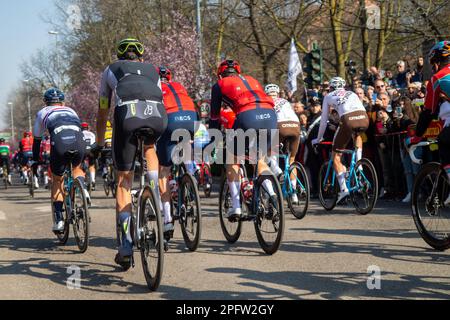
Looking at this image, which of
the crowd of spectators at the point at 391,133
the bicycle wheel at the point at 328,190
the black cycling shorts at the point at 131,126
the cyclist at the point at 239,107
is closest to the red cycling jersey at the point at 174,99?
the cyclist at the point at 239,107

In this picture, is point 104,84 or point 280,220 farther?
point 280,220

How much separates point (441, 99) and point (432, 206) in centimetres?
108

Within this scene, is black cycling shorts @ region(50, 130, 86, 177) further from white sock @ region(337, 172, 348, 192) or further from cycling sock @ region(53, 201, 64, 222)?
white sock @ region(337, 172, 348, 192)

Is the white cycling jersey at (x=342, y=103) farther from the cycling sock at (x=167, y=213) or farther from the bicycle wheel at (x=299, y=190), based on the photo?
the cycling sock at (x=167, y=213)

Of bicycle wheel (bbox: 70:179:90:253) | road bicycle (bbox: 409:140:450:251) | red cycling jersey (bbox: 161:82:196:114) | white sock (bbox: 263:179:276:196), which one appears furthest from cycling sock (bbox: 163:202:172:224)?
road bicycle (bbox: 409:140:450:251)

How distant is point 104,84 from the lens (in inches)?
266

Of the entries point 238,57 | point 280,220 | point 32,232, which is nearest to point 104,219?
point 32,232

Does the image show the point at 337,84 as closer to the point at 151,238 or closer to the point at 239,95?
the point at 239,95

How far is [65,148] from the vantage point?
901 centimetres

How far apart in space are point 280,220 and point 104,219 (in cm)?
558

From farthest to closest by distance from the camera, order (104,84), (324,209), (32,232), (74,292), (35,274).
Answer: (324,209) → (32,232) → (35,274) → (104,84) → (74,292)

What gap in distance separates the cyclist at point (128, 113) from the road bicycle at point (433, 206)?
110 inches

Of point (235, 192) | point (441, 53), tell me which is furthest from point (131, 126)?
point (441, 53)

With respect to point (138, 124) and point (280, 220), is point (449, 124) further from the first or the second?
point (138, 124)
